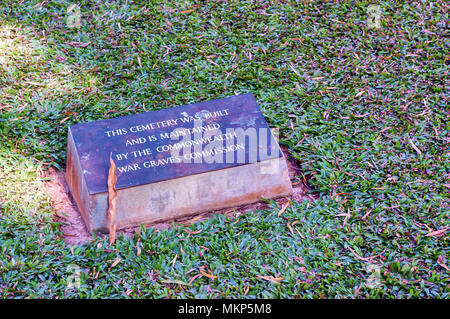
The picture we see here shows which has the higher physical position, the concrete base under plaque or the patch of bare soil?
the concrete base under plaque

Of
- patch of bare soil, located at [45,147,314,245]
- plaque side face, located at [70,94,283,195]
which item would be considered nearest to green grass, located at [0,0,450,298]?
patch of bare soil, located at [45,147,314,245]

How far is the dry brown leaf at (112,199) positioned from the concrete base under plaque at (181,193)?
3cm

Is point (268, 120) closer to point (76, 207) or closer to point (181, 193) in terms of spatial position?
point (181, 193)

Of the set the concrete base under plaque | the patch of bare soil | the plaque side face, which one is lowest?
the patch of bare soil

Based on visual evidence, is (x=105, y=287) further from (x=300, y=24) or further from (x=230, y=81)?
(x=300, y=24)

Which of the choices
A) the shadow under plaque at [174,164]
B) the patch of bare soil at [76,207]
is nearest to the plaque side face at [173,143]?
the shadow under plaque at [174,164]

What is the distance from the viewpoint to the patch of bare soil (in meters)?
3.48

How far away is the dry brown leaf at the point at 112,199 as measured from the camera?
3270mm

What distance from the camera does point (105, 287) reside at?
3158 millimetres

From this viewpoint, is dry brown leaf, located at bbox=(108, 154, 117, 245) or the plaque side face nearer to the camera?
dry brown leaf, located at bbox=(108, 154, 117, 245)

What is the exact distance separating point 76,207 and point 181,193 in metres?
0.76

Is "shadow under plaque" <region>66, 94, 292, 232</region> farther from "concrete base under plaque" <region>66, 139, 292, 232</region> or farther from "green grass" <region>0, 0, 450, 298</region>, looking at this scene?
"green grass" <region>0, 0, 450, 298</region>

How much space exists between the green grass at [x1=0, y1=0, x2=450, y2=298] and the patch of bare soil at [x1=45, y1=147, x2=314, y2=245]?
0.07 meters
